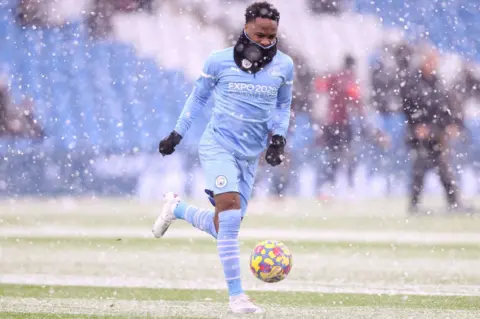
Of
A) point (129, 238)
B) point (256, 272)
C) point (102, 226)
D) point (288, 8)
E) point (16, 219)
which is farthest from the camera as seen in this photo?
point (288, 8)

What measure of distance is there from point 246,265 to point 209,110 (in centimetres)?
947

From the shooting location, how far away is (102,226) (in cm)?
1469

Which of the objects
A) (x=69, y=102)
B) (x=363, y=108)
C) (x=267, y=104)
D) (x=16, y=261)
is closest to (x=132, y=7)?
(x=69, y=102)

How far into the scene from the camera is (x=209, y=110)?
1925 cm

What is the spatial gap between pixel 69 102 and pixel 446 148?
284 inches

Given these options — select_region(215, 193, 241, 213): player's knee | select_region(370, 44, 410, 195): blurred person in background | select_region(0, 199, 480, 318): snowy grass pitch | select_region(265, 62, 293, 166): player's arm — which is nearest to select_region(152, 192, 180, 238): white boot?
select_region(0, 199, 480, 318): snowy grass pitch

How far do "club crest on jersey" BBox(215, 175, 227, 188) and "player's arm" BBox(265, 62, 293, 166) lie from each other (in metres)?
0.40

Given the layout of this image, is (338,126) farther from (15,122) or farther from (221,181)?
(221,181)

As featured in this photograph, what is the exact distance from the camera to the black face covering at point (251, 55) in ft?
21.0

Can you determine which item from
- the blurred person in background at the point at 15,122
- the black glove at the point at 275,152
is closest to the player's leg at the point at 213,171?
the black glove at the point at 275,152

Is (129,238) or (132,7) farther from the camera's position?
(132,7)

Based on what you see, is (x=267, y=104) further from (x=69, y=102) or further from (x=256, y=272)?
(x=69, y=102)

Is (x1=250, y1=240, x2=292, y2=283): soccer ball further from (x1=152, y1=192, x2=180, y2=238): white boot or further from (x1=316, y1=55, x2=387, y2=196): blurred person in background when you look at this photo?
(x1=316, y1=55, x2=387, y2=196): blurred person in background

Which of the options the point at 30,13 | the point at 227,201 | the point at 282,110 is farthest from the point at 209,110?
the point at 227,201
